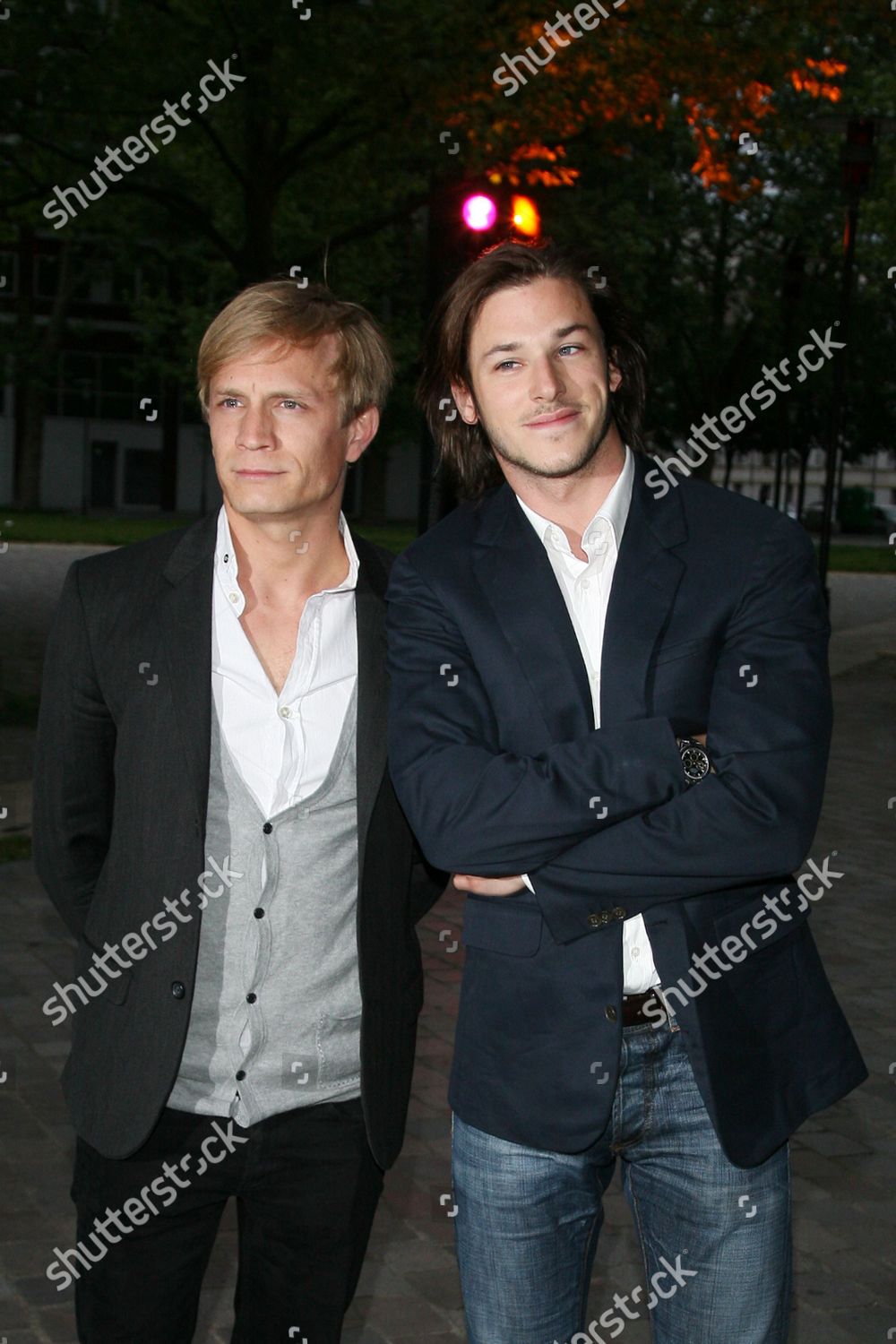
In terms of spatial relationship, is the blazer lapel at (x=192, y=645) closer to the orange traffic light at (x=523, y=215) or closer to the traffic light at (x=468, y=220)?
the traffic light at (x=468, y=220)

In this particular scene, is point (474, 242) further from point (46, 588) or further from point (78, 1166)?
point (46, 588)

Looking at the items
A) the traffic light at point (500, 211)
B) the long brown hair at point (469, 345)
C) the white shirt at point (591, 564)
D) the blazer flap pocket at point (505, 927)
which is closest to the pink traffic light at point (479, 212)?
the traffic light at point (500, 211)

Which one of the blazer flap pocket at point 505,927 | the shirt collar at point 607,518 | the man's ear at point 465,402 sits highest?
the man's ear at point 465,402

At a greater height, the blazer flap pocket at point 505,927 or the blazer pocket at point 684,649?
the blazer pocket at point 684,649

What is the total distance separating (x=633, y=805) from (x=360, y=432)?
92 centimetres

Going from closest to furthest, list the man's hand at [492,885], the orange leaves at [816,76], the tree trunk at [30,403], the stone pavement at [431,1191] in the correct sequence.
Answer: the man's hand at [492,885], the stone pavement at [431,1191], the orange leaves at [816,76], the tree trunk at [30,403]

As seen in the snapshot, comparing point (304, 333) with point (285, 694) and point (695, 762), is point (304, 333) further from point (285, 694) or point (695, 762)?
point (695, 762)

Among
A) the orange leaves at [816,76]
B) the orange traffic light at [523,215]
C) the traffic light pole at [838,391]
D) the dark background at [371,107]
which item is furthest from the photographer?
the traffic light pole at [838,391]

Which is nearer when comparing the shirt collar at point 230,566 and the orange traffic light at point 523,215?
the shirt collar at point 230,566

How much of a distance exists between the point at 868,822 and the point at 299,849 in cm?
849

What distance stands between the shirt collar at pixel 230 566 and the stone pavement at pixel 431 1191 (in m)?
1.23

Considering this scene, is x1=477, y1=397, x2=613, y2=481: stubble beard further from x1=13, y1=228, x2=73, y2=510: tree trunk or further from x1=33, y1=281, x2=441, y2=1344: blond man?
x1=13, y1=228, x2=73, y2=510: tree trunk

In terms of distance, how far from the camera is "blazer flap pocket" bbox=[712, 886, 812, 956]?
2615 millimetres

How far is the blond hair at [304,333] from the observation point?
2873 mm
